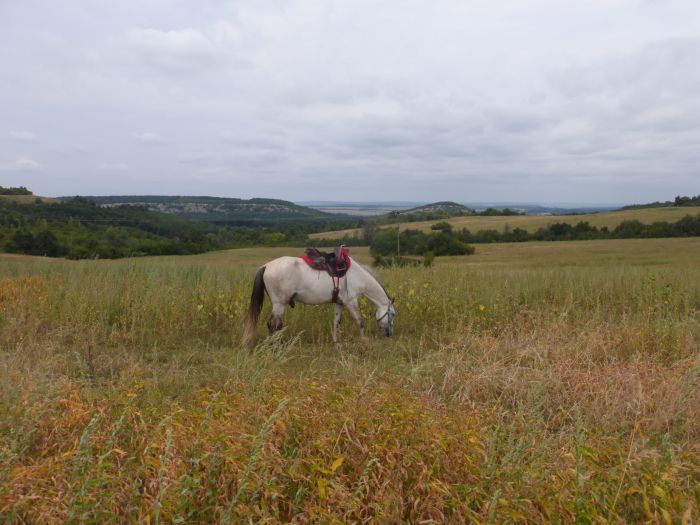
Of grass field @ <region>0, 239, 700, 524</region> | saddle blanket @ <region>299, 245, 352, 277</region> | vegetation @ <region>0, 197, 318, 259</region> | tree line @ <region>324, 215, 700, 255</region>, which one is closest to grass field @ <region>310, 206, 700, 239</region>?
tree line @ <region>324, 215, 700, 255</region>

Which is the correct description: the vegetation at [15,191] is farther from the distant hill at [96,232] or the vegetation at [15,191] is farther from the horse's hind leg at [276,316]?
the horse's hind leg at [276,316]

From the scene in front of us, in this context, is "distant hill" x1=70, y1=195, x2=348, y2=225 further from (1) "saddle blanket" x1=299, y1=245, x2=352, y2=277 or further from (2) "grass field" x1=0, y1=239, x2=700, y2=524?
(2) "grass field" x1=0, y1=239, x2=700, y2=524

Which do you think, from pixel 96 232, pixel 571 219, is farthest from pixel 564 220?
pixel 96 232

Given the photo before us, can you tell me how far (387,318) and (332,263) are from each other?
1330 millimetres

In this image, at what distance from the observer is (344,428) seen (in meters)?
3.12

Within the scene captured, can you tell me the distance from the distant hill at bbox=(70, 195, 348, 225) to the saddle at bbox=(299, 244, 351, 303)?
988 inches

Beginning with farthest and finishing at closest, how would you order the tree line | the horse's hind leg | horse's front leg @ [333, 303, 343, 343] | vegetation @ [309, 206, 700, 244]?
vegetation @ [309, 206, 700, 244]
the tree line
horse's front leg @ [333, 303, 343, 343]
the horse's hind leg

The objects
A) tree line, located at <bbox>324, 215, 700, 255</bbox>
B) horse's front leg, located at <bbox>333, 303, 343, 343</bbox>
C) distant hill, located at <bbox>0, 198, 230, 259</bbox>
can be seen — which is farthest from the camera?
tree line, located at <bbox>324, 215, 700, 255</bbox>

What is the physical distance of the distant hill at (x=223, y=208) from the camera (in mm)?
35125

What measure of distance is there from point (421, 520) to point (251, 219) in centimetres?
3236

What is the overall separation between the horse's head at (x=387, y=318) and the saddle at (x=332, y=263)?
827 mm

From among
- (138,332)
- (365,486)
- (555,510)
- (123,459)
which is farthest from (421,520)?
(138,332)

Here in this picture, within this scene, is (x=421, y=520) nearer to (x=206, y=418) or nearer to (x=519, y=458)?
(x=519, y=458)

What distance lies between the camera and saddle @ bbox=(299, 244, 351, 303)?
7512mm
